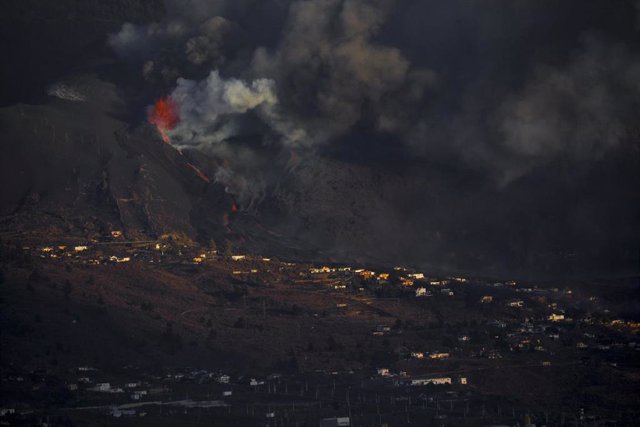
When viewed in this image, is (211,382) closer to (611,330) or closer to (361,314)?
(361,314)

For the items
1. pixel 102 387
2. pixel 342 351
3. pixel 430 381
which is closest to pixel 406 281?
pixel 342 351

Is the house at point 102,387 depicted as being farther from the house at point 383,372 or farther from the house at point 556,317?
the house at point 556,317

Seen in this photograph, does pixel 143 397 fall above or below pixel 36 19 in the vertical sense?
below

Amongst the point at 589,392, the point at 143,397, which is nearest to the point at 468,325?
the point at 589,392

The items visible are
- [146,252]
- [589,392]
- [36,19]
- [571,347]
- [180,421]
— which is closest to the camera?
[180,421]

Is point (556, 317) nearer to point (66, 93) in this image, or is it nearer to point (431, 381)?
point (431, 381)

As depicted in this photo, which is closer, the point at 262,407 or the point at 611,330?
the point at 262,407

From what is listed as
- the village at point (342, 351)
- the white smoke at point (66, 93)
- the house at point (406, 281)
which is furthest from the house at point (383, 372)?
the white smoke at point (66, 93)

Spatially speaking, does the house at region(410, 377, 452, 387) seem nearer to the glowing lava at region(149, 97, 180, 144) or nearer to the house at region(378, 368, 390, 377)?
the house at region(378, 368, 390, 377)
